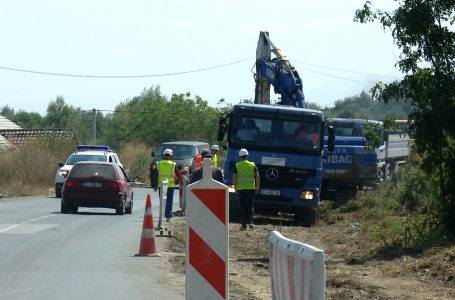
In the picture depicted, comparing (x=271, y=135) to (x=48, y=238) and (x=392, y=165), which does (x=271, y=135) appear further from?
(x=392, y=165)

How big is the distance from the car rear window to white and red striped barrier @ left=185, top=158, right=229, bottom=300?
2048cm

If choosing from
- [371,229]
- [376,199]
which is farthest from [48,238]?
[376,199]

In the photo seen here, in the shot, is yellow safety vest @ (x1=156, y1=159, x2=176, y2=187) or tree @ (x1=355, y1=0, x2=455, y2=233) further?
yellow safety vest @ (x1=156, y1=159, x2=176, y2=187)

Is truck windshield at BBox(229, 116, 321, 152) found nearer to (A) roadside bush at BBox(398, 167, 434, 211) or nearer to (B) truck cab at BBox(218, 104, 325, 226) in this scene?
(B) truck cab at BBox(218, 104, 325, 226)

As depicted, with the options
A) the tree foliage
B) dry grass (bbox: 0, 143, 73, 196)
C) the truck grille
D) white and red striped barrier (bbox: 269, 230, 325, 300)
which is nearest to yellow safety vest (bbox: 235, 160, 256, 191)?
the truck grille

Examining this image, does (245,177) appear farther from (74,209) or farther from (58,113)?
(58,113)

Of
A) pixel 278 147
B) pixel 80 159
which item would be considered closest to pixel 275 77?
pixel 278 147

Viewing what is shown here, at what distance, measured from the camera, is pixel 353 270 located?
15898 millimetres

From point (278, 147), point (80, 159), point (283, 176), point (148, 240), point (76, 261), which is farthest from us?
point (80, 159)

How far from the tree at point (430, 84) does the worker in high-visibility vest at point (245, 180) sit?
4633 mm

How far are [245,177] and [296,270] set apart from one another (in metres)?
16.5

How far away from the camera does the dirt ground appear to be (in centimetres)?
1327

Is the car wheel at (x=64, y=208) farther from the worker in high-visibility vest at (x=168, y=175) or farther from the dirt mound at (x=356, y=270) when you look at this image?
the dirt mound at (x=356, y=270)

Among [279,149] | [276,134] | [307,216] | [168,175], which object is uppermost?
[276,134]
